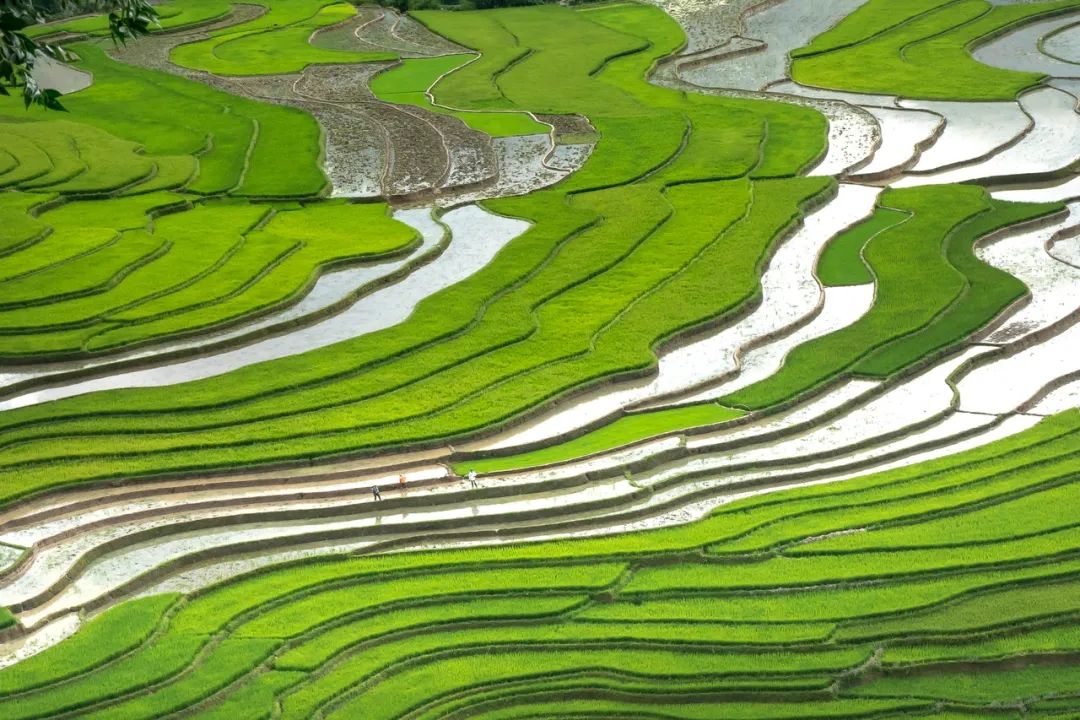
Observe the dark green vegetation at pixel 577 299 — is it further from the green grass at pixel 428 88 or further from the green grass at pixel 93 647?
the green grass at pixel 93 647

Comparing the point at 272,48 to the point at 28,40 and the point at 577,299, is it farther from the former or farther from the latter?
the point at 28,40

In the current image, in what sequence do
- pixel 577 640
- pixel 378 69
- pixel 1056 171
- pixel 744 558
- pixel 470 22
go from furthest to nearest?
pixel 470 22
pixel 378 69
pixel 1056 171
pixel 744 558
pixel 577 640

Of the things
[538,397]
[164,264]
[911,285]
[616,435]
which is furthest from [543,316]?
[164,264]

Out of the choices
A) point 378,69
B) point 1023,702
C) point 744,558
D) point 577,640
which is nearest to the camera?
point 1023,702

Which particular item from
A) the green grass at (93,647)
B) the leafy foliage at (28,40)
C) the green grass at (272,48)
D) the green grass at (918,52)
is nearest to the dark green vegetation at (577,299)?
the green grass at (93,647)

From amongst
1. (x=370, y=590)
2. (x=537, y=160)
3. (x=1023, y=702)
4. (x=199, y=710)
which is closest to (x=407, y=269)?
(x=537, y=160)

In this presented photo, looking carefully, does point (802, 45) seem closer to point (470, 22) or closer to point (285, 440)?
point (470, 22)

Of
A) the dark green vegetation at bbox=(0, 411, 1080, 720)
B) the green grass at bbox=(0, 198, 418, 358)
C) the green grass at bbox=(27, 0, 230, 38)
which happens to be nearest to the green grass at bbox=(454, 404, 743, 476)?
the dark green vegetation at bbox=(0, 411, 1080, 720)

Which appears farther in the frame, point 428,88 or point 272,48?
point 272,48
